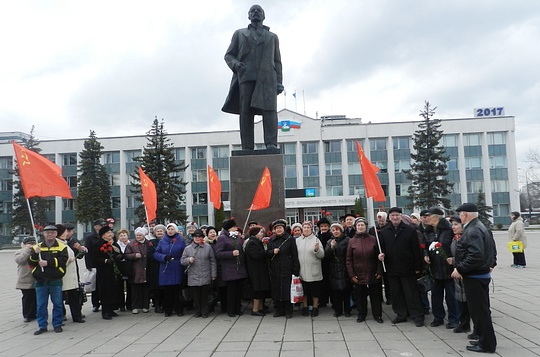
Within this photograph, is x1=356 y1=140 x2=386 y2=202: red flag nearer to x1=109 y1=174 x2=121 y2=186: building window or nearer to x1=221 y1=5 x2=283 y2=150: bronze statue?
x1=221 y1=5 x2=283 y2=150: bronze statue

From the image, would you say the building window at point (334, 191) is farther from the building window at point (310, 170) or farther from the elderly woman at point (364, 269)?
the elderly woman at point (364, 269)

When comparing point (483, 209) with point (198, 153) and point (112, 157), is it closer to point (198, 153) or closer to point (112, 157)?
point (198, 153)

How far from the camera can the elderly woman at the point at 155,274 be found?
8.43m

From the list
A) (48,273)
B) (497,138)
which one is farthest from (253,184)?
(497,138)

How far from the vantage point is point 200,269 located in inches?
313

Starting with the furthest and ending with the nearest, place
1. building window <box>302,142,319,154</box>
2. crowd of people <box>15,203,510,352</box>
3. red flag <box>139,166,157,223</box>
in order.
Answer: building window <box>302,142,319,154</box>, red flag <box>139,166,157,223</box>, crowd of people <box>15,203,510,352</box>

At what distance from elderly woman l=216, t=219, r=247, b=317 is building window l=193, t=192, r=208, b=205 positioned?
139ft

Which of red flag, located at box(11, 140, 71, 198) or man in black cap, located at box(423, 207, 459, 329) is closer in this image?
man in black cap, located at box(423, 207, 459, 329)

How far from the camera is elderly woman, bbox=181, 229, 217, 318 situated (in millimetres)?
7945

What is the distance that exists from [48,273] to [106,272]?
131 centimetres

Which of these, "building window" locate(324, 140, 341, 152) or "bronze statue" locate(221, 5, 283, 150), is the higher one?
"building window" locate(324, 140, 341, 152)

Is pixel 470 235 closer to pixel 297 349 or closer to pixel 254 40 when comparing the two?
pixel 297 349

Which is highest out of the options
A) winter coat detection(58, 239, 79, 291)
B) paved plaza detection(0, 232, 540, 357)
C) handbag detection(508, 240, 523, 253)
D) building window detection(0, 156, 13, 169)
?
building window detection(0, 156, 13, 169)

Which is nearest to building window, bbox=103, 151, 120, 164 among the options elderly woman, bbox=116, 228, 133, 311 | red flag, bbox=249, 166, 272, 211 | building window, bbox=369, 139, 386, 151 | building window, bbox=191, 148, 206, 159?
building window, bbox=191, 148, 206, 159
